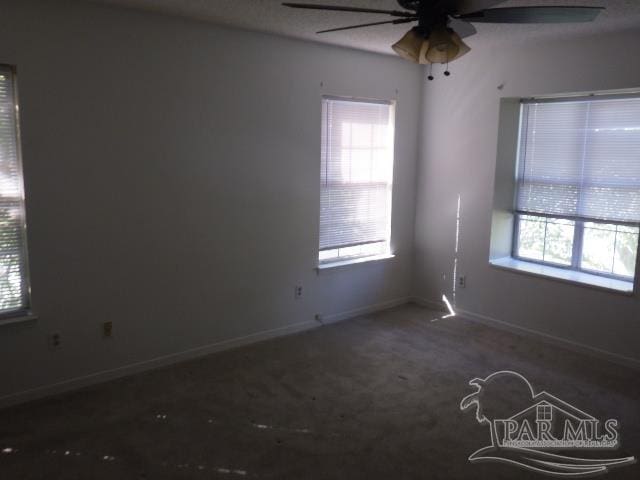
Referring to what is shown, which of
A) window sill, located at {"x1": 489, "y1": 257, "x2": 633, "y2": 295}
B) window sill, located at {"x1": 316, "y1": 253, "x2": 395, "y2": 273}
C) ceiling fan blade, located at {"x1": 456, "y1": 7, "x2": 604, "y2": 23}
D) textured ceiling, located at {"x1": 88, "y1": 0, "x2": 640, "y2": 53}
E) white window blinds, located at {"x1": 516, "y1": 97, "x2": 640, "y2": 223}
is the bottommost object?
window sill, located at {"x1": 316, "y1": 253, "x2": 395, "y2": 273}

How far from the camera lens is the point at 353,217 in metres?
5.00

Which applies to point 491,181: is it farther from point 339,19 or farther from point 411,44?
point 411,44

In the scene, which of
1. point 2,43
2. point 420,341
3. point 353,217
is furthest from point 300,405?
point 2,43

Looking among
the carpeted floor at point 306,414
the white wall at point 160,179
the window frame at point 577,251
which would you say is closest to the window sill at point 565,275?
the window frame at point 577,251

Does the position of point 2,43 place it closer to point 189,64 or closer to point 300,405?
point 189,64

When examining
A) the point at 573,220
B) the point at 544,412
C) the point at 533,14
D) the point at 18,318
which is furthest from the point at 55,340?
the point at 573,220

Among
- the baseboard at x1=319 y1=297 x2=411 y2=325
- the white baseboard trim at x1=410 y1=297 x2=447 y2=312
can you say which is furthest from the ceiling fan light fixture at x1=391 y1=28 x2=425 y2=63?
the white baseboard trim at x1=410 y1=297 x2=447 y2=312

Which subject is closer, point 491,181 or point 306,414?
point 306,414

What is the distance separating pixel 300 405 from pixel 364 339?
129cm

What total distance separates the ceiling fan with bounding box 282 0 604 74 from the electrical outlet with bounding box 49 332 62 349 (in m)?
2.55

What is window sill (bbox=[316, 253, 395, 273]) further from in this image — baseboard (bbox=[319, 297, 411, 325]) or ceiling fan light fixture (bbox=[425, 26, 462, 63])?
ceiling fan light fixture (bbox=[425, 26, 462, 63])

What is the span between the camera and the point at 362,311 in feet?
17.1

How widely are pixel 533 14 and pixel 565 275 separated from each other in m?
2.78

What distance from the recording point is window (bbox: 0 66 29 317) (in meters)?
3.15
